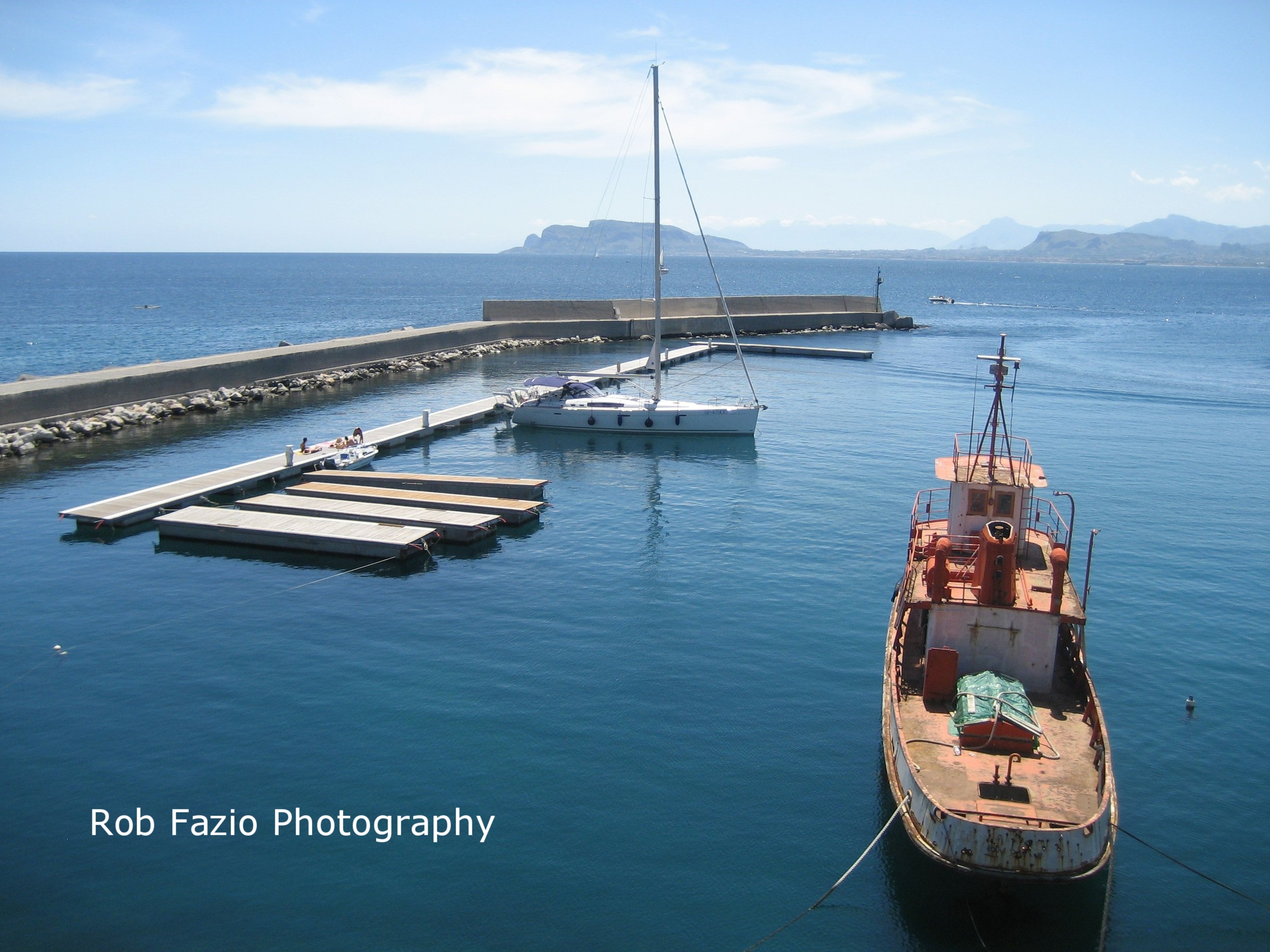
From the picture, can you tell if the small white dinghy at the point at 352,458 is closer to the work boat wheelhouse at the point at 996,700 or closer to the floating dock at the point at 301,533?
the floating dock at the point at 301,533

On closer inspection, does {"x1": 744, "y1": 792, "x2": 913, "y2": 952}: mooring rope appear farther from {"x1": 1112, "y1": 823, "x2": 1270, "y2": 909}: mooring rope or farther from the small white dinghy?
the small white dinghy

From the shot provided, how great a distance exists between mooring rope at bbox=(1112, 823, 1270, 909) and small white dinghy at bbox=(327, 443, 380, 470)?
98.7 feet

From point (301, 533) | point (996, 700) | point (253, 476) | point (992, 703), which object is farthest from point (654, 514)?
point (996, 700)

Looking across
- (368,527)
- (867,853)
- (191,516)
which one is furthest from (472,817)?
(191,516)

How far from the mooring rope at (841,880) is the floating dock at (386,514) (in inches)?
688

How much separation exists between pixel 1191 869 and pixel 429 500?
2423 centimetres

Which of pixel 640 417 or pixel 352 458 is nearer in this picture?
pixel 352 458

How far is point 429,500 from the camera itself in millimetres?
32625

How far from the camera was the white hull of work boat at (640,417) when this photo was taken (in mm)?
45625

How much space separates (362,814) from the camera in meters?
15.7

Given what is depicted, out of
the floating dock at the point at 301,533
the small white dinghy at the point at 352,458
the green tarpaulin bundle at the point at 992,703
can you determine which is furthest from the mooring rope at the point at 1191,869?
the small white dinghy at the point at 352,458

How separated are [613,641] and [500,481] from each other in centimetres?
1379

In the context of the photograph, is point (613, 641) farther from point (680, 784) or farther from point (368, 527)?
point (368, 527)

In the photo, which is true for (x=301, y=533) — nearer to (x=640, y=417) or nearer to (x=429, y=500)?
(x=429, y=500)
